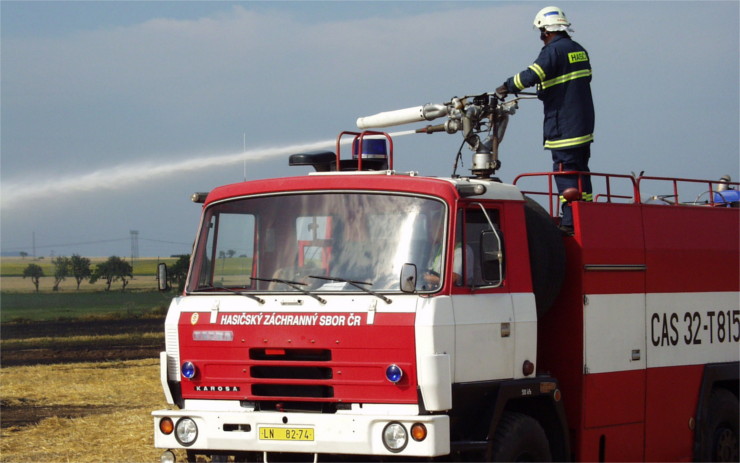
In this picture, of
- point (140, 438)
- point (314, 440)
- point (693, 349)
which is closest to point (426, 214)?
point (314, 440)

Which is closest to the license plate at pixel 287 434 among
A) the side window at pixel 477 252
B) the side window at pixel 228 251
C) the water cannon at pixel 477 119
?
the side window at pixel 228 251

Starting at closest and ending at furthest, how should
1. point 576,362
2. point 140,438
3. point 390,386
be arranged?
point 390,386, point 576,362, point 140,438

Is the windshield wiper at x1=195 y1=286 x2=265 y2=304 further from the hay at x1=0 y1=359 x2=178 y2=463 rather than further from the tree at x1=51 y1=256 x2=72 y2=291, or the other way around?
the tree at x1=51 y1=256 x2=72 y2=291

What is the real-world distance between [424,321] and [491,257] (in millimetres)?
939

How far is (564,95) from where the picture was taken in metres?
11.1

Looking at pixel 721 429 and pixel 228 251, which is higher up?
pixel 228 251

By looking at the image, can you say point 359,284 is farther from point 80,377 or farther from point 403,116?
point 80,377

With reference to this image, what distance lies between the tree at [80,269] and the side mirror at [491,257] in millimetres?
34838

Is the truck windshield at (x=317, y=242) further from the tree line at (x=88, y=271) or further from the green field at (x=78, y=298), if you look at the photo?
the tree line at (x=88, y=271)

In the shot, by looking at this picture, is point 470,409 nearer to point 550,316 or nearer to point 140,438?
point 550,316

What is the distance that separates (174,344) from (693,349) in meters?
5.20

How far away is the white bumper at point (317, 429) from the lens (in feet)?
26.3

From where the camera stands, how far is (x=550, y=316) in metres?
9.96

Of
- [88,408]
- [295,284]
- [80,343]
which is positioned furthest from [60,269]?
[295,284]
